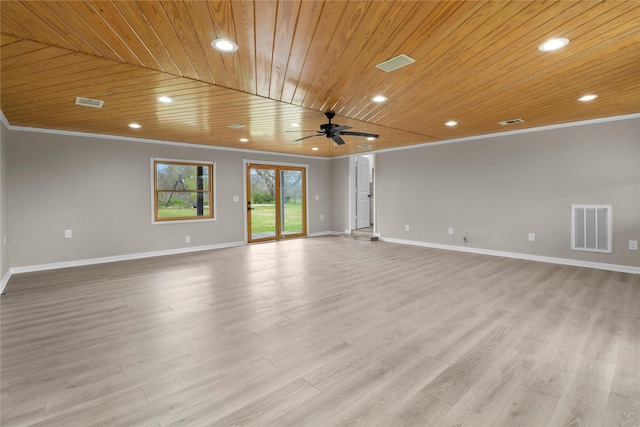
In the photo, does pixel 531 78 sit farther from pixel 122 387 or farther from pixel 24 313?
pixel 24 313

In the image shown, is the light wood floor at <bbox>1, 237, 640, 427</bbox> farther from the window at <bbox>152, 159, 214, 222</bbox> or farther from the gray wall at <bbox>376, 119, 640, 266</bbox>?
the window at <bbox>152, 159, 214, 222</bbox>

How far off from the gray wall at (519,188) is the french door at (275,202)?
2491mm

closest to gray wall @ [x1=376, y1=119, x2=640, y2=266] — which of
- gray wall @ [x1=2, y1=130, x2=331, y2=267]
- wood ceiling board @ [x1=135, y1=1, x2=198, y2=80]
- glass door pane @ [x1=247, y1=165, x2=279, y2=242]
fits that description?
glass door pane @ [x1=247, y1=165, x2=279, y2=242]

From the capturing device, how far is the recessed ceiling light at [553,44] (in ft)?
7.49

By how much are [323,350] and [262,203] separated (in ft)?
19.5

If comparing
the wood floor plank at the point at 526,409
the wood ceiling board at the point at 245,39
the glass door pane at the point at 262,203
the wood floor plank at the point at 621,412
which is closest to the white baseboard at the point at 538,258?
the glass door pane at the point at 262,203

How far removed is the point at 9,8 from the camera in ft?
5.80

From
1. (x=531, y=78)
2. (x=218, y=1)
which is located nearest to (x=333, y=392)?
(x=218, y=1)

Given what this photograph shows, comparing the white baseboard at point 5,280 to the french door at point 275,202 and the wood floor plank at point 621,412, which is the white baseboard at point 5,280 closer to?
the french door at point 275,202

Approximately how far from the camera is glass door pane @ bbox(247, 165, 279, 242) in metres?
7.73

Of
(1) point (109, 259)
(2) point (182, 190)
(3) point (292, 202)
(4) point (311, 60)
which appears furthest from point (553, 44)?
(1) point (109, 259)

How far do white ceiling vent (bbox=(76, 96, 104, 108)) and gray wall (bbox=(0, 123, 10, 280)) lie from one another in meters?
1.65

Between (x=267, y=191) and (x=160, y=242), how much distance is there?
9.41 ft

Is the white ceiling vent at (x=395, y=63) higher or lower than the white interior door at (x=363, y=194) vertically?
higher
